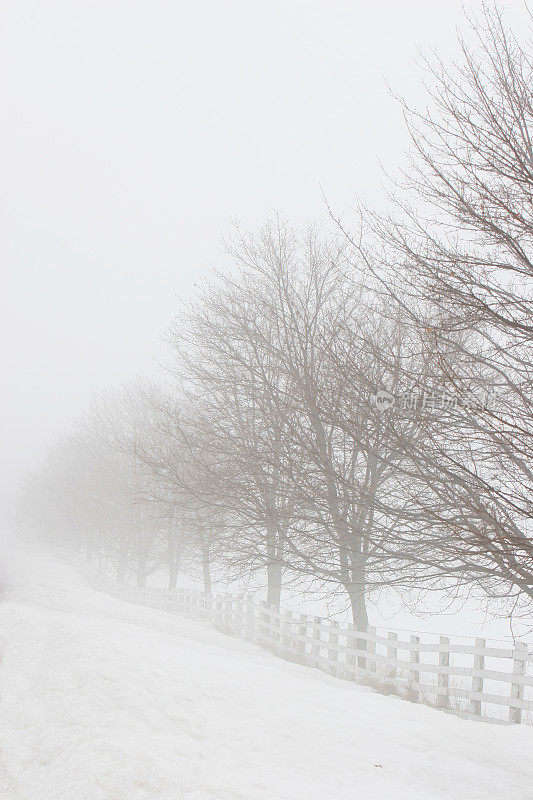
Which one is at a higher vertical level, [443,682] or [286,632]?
[443,682]

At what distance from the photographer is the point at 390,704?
7.65 m

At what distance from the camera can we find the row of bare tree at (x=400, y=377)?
18.8 ft

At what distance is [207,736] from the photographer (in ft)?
18.3

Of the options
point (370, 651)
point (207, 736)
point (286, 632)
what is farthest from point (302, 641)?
point (207, 736)

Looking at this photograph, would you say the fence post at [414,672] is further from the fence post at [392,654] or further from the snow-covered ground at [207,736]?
the snow-covered ground at [207,736]

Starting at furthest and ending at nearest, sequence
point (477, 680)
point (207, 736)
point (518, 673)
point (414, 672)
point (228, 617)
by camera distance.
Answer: point (228, 617), point (414, 672), point (477, 680), point (518, 673), point (207, 736)

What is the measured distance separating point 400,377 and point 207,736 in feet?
14.1

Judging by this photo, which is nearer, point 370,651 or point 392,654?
point 392,654

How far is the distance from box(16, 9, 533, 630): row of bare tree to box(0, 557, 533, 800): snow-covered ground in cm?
156

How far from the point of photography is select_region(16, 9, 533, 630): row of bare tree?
5738 mm

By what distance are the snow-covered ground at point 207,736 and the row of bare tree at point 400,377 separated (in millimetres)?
1558

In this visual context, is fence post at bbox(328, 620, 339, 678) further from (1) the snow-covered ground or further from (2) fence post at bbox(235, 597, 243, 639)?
(2) fence post at bbox(235, 597, 243, 639)

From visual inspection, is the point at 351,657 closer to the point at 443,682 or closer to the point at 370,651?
the point at 370,651

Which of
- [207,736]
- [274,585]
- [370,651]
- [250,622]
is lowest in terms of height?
[250,622]
